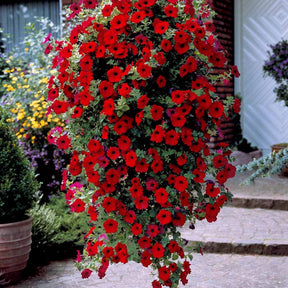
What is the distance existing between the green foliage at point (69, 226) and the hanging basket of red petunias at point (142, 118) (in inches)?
76.4

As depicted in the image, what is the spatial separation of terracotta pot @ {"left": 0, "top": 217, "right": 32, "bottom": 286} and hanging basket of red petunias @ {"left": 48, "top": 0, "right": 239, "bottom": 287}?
137 centimetres

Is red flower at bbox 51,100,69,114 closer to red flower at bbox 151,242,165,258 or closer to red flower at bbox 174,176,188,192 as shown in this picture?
red flower at bbox 174,176,188,192

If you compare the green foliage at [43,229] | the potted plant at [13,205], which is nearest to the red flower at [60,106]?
the potted plant at [13,205]

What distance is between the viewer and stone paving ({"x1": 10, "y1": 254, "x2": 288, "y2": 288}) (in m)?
4.40

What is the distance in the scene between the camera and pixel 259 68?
8.52 m

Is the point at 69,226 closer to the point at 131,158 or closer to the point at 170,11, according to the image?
the point at 131,158

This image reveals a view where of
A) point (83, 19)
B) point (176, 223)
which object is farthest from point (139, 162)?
point (83, 19)

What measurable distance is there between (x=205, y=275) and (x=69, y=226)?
1.60 meters

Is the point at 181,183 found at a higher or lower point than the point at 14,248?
higher

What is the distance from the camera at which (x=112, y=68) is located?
317 centimetres

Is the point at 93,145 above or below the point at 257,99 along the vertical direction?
below

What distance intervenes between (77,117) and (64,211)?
2.87m

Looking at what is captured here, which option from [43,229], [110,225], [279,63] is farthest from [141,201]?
[279,63]

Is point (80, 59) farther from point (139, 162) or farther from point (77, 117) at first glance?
point (139, 162)
